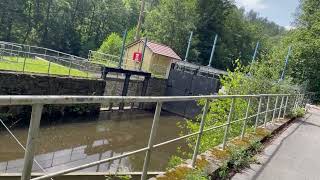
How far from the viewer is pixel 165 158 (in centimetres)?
1816

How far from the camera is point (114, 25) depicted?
67.6 m

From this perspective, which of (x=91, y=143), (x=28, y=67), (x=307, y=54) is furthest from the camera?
(x=307, y=54)

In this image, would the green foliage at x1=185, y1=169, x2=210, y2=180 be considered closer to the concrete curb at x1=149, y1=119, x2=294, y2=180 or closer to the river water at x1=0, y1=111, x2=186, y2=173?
the concrete curb at x1=149, y1=119, x2=294, y2=180

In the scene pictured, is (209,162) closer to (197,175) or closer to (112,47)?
(197,175)

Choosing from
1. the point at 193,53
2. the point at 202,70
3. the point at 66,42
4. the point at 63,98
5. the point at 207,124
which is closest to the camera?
the point at 63,98

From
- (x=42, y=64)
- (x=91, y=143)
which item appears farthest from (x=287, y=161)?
(x=42, y=64)

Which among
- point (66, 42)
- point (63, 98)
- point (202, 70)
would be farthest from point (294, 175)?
point (66, 42)

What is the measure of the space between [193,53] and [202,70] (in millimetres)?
16757

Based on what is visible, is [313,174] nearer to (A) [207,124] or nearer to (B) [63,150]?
(A) [207,124]

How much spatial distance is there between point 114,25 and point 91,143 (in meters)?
50.0

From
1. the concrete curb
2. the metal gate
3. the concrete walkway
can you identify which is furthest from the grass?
the concrete curb

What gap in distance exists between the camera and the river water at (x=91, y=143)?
14741 millimetres

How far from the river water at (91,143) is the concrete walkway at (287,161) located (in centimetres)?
475

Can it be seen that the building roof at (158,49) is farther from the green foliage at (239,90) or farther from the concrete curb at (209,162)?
the concrete curb at (209,162)
